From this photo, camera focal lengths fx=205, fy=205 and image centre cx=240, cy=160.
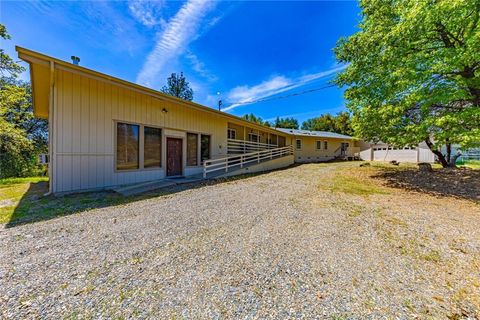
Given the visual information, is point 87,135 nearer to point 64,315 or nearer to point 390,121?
point 64,315

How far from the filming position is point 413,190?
790 centimetres

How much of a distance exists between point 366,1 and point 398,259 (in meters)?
11.4

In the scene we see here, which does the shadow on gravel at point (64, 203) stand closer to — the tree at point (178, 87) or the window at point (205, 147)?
the window at point (205, 147)

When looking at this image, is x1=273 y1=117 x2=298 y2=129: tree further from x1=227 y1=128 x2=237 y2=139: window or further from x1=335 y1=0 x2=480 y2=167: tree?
x1=335 y1=0 x2=480 y2=167: tree

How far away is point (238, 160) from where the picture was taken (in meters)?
12.8

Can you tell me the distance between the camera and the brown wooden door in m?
9.52

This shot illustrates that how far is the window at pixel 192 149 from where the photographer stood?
1042 centimetres

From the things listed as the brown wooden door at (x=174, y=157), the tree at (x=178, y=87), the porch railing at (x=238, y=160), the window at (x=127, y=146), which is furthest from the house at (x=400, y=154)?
the tree at (x=178, y=87)

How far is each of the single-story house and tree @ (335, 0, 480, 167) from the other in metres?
7.03

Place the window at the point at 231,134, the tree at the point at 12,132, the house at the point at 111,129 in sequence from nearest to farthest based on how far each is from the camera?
the house at the point at 111,129 → the tree at the point at 12,132 → the window at the point at 231,134

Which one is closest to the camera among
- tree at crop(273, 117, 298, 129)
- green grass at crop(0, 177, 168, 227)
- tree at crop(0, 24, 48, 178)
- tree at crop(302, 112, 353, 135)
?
green grass at crop(0, 177, 168, 227)

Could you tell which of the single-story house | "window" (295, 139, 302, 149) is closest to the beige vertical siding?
the single-story house

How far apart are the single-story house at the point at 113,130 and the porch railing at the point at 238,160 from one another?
22 centimetres

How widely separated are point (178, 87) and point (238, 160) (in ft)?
80.9
